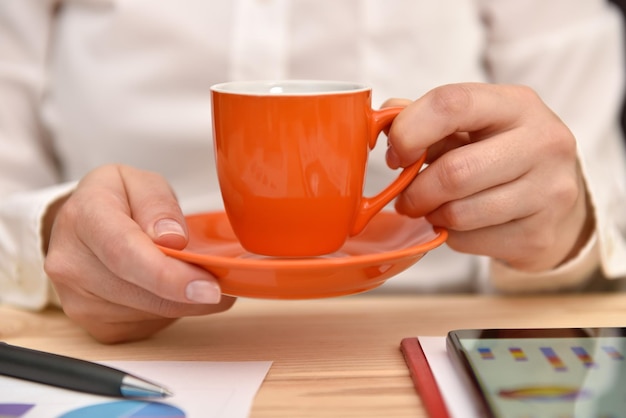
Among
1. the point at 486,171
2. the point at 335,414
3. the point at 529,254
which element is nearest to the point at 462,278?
the point at 529,254

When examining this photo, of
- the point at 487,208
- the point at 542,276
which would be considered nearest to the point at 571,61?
the point at 542,276

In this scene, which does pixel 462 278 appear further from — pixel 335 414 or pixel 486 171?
pixel 335 414

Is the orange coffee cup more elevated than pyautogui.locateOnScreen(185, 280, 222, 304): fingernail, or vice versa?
the orange coffee cup

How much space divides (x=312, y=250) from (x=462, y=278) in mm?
483

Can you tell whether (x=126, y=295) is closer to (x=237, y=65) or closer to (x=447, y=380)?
(x=447, y=380)

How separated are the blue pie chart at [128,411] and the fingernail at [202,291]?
75 mm

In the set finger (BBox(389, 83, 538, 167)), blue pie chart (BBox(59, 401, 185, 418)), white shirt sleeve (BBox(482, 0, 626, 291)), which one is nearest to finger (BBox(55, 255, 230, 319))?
blue pie chart (BBox(59, 401, 185, 418))

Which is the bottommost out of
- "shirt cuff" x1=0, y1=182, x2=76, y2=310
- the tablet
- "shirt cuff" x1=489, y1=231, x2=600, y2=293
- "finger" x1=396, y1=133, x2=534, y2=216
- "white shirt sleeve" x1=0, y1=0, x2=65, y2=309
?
the tablet

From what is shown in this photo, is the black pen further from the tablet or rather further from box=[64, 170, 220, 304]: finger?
the tablet

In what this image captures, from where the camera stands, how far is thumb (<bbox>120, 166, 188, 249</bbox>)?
54cm

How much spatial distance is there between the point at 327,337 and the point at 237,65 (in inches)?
17.1

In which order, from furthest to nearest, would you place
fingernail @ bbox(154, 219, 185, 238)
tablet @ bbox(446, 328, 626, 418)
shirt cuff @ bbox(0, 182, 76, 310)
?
shirt cuff @ bbox(0, 182, 76, 310)
fingernail @ bbox(154, 219, 185, 238)
tablet @ bbox(446, 328, 626, 418)

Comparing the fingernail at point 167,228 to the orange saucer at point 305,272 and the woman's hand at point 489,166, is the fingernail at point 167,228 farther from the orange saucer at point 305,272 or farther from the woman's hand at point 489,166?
the woman's hand at point 489,166

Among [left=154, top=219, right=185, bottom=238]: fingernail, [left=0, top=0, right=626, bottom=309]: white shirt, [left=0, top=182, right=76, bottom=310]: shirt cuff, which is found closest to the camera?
[left=154, top=219, right=185, bottom=238]: fingernail
